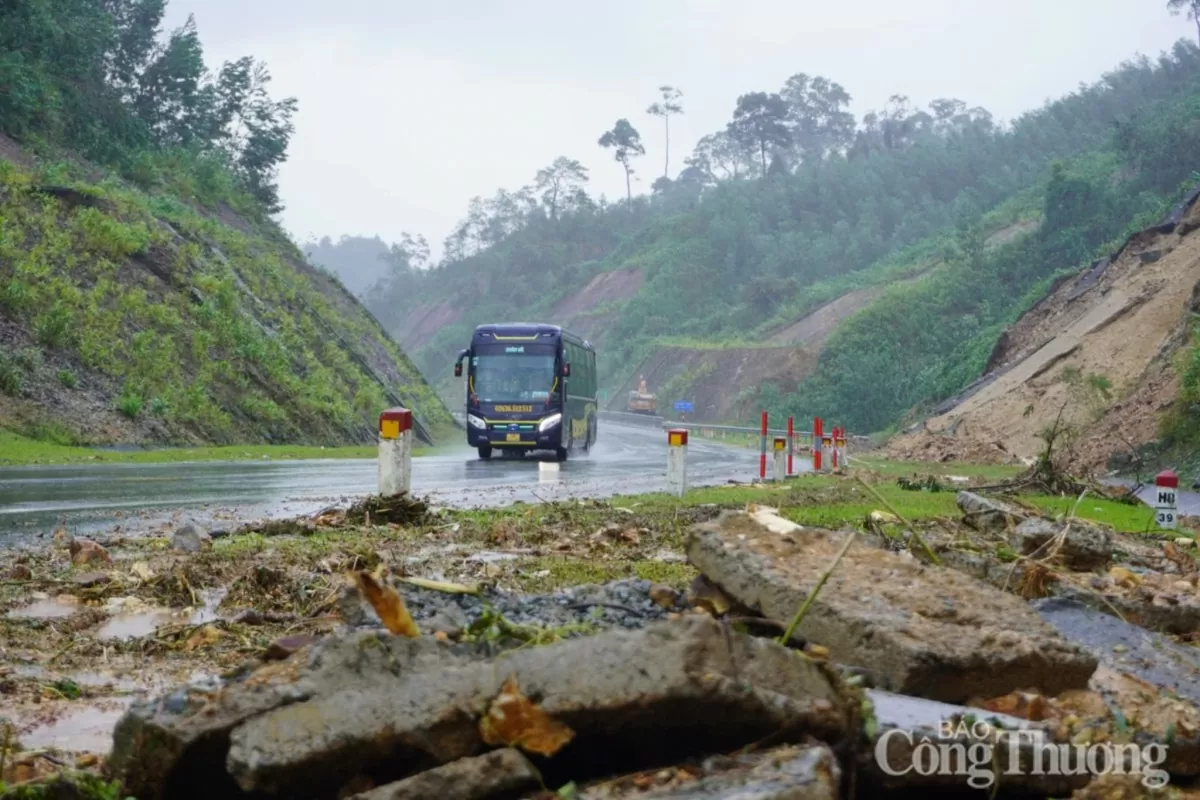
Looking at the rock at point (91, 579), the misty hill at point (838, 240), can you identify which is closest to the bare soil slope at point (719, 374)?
the misty hill at point (838, 240)

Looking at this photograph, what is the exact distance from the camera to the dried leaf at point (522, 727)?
363 cm

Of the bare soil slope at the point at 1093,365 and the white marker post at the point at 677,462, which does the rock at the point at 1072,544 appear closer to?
the white marker post at the point at 677,462

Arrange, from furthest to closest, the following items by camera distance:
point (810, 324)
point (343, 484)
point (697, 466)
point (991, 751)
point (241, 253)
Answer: point (810, 324) < point (241, 253) < point (697, 466) < point (343, 484) < point (991, 751)

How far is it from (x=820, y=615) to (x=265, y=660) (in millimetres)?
1925

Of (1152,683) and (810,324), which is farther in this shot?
(810,324)

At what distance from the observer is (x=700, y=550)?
5617mm

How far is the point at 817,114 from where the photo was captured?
14925 centimetres

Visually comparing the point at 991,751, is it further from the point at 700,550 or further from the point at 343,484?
the point at 343,484

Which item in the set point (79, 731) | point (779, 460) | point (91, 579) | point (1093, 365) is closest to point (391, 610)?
point (79, 731)

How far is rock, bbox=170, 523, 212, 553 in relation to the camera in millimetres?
9484

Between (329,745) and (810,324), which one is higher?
(810,324)

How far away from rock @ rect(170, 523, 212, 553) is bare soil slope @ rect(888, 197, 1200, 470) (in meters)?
19.5

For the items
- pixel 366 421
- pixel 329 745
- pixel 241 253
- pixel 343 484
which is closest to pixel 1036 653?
pixel 329 745

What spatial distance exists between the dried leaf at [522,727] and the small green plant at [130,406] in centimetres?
2721
